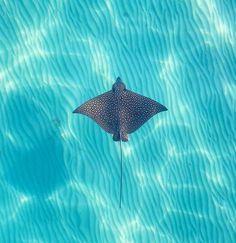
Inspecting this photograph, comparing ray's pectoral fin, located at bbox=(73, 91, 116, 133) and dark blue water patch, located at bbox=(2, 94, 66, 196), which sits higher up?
ray's pectoral fin, located at bbox=(73, 91, 116, 133)

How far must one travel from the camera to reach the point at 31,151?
745 centimetres

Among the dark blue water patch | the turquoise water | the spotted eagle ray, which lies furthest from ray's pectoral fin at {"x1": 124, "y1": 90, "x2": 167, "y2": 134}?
the dark blue water patch

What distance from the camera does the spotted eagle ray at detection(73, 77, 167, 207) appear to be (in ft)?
21.7

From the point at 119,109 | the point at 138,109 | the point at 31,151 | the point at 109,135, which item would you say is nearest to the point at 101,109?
the point at 119,109

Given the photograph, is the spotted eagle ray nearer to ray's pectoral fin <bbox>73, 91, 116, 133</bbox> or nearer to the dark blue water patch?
ray's pectoral fin <bbox>73, 91, 116, 133</bbox>

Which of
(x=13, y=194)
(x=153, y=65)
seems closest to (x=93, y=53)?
(x=153, y=65)

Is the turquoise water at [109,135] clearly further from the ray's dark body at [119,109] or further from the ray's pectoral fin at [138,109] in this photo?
the ray's pectoral fin at [138,109]

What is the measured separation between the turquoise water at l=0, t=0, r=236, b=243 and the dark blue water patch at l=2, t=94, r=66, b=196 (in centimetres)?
2

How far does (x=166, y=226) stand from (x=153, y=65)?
3254 millimetres

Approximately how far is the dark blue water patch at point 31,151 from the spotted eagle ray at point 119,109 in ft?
3.94

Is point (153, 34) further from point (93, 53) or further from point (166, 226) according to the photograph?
point (166, 226)

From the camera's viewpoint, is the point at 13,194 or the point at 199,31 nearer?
the point at 13,194

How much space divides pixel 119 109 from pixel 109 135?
1078 mm

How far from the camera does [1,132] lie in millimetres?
7355
